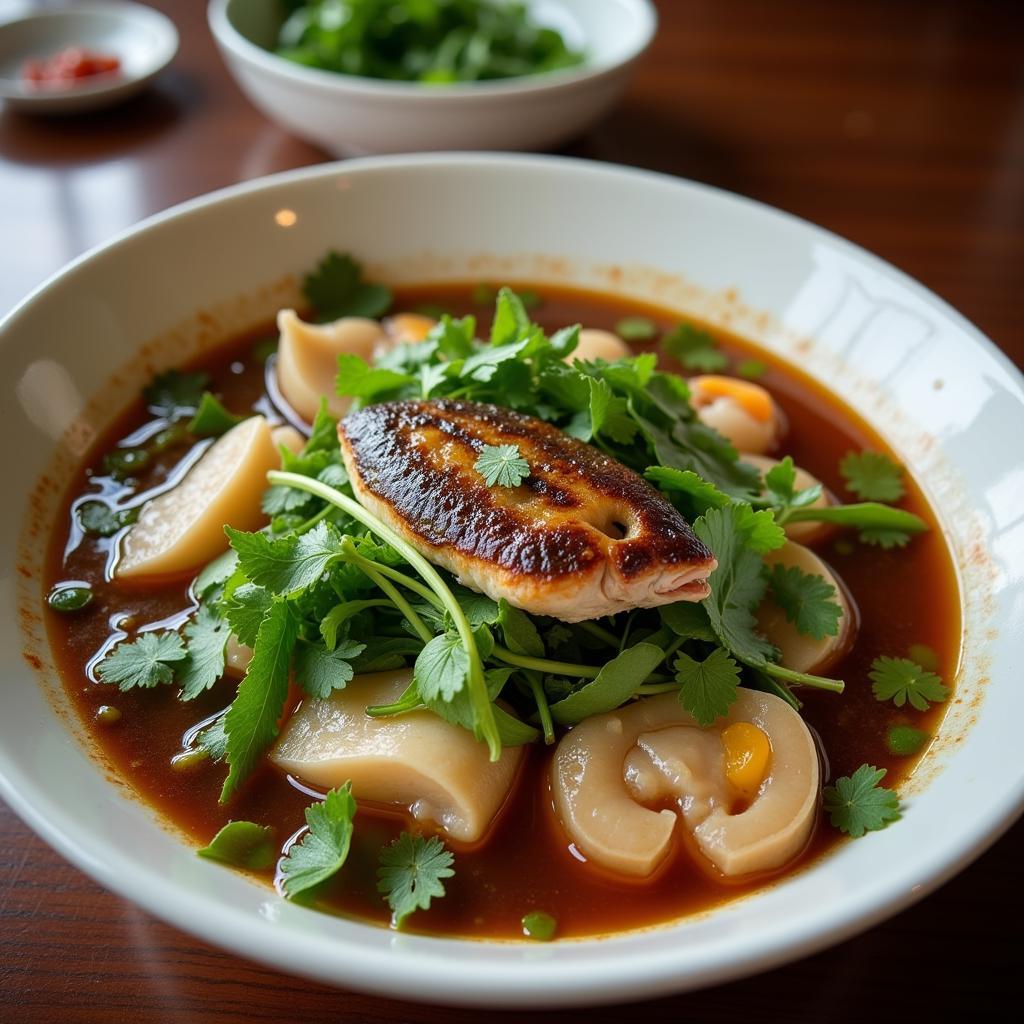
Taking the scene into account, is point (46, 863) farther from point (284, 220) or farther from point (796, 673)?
point (284, 220)

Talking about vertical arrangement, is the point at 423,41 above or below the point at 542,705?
above

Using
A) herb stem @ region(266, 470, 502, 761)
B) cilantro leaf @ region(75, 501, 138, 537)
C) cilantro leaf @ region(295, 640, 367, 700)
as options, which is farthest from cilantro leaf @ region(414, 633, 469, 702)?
cilantro leaf @ region(75, 501, 138, 537)

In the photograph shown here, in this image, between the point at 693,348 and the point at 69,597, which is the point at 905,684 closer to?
the point at 693,348

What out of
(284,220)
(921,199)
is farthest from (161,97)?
(921,199)

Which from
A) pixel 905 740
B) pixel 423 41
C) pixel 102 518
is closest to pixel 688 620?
pixel 905 740

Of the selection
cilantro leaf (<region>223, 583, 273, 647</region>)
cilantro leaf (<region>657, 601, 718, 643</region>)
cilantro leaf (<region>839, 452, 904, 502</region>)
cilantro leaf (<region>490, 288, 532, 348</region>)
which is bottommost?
cilantro leaf (<region>839, 452, 904, 502</region>)

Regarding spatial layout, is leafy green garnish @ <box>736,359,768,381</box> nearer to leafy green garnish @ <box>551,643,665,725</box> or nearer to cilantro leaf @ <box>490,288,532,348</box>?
cilantro leaf @ <box>490,288,532,348</box>

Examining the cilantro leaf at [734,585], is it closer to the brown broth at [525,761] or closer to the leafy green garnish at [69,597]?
the brown broth at [525,761]
